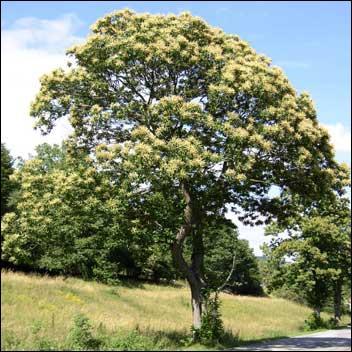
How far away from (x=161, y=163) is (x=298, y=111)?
6655mm

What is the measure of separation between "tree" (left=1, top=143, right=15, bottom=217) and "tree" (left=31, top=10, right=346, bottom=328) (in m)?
42.6

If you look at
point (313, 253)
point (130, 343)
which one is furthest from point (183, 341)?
point (313, 253)

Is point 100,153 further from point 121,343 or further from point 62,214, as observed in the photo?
point 121,343

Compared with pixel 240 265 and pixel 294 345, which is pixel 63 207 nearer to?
pixel 294 345

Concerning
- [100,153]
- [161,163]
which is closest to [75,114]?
[100,153]

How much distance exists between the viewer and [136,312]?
37.1 meters

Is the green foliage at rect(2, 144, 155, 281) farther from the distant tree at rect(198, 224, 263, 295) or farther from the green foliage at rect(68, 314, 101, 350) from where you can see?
the distant tree at rect(198, 224, 263, 295)

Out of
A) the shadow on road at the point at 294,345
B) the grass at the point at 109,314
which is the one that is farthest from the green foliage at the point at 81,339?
the shadow on road at the point at 294,345

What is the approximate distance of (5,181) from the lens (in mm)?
63000

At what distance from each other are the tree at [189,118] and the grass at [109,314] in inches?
166

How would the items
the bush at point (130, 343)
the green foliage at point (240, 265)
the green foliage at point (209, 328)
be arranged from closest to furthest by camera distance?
the bush at point (130, 343)
the green foliage at point (209, 328)
the green foliage at point (240, 265)

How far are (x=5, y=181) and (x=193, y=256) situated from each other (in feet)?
153

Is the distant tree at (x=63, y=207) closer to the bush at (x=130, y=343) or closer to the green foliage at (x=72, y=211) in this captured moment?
the green foliage at (x=72, y=211)

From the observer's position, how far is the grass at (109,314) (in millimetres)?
16438
